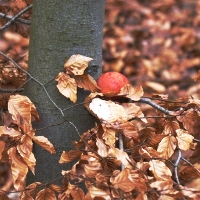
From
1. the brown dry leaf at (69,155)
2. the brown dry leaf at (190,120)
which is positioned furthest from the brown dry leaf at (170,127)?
the brown dry leaf at (69,155)

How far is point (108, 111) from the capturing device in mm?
1150

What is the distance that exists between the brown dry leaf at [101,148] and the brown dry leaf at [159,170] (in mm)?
107

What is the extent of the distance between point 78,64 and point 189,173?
0.40 metres

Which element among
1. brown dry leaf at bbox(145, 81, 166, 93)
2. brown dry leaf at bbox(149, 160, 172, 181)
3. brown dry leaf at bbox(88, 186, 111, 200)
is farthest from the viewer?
brown dry leaf at bbox(145, 81, 166, 93)

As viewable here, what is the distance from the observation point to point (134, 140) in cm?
Answer: 121

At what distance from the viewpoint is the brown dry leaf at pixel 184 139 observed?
117 centimetres

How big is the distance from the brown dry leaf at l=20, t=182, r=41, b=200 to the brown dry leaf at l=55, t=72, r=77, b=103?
9.2 inches

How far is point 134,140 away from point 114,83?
17cm

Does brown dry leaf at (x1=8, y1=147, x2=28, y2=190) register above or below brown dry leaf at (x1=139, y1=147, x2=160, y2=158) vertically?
below

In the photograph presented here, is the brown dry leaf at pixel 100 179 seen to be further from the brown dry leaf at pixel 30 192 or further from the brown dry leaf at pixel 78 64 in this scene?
the brown dry leaf at pixel 78 64

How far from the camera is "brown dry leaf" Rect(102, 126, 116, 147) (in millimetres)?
1113

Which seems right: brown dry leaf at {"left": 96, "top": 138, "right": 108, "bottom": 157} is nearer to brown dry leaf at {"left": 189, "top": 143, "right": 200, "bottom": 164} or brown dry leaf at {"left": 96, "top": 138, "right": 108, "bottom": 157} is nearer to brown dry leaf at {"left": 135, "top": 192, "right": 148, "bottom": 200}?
brown dry leaf at {"left": 135, "top": 192, "right": 148, "bottom": 200}

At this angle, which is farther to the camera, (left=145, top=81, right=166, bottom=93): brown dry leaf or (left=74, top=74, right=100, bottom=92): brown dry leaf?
(left=145, top=81, right=166, bottom=93): brown dry leaf

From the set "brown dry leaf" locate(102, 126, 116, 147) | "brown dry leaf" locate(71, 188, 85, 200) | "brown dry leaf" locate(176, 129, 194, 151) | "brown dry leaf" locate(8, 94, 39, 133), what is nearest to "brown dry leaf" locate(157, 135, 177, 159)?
"brown dry leaf" locate(176, 129, 194, 151)
